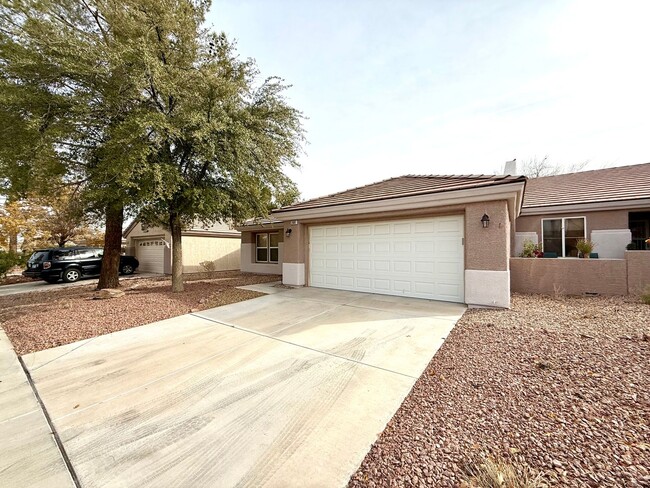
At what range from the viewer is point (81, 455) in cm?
219

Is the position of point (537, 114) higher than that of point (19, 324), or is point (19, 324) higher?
point (537, 114)

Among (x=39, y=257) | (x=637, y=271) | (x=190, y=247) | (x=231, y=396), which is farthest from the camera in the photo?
(x=190, y=247)

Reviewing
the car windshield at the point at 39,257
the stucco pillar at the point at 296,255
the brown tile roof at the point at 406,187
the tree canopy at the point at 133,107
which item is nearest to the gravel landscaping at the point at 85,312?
the stucco pillar at the point at 296,255

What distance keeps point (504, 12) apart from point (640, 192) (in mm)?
8882

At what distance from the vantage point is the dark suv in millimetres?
12586

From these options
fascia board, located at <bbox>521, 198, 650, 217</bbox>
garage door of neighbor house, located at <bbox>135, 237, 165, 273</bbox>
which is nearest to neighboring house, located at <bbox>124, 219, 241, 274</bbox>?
garage door of neighbor house, located at <bbox>135, 237, 165, 273</bbox>

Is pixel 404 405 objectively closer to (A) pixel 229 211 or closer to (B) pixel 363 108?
(A) pixel 229 211

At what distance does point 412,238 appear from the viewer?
7.84 m

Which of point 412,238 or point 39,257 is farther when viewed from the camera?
point 39,257

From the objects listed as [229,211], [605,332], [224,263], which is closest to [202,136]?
[229,211]

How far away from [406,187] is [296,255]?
4.75m

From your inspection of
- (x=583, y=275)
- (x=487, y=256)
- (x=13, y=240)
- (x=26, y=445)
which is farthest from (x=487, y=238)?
(x=13, y=240)

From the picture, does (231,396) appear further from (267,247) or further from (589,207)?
(589,207)

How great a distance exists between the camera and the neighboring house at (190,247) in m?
16.2
